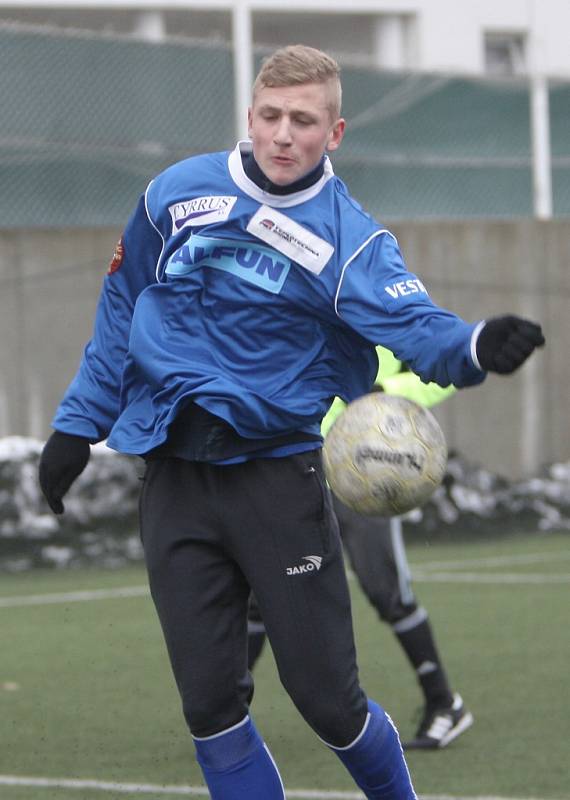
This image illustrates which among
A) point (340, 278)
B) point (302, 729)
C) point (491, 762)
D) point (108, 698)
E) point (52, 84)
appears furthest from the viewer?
point (52, 84)

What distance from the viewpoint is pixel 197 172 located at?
5.08 meters

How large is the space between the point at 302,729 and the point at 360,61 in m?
10.2

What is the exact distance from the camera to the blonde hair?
4871mm

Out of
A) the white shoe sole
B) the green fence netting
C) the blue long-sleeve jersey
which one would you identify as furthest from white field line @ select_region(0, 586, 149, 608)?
the blue long-sleeve jersey

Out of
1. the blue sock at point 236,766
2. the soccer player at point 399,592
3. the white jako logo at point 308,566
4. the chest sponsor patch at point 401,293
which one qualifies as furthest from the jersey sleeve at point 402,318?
the soccer player at point 399,592

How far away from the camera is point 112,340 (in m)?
5.21

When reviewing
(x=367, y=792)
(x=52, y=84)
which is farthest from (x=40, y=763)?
(x=52, y=84)

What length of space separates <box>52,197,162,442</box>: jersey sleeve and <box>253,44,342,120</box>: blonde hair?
0.55 metres

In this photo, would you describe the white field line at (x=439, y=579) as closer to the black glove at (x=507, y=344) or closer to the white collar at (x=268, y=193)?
the white collar at (x=268, y=193)

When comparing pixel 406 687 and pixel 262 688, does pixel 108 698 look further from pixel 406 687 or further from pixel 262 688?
pixel 406 687

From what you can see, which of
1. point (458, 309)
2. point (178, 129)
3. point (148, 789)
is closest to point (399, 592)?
point (148, 789)

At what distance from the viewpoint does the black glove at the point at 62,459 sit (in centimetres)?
517

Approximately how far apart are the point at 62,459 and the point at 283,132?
116cm

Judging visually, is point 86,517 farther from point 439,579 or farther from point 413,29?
point 413,29
